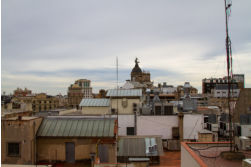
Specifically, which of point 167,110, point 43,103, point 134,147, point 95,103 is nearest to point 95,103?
point 95,103

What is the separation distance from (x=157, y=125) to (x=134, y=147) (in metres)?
9.82

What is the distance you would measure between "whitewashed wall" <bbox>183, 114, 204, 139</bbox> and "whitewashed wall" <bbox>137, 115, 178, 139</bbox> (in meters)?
1.72

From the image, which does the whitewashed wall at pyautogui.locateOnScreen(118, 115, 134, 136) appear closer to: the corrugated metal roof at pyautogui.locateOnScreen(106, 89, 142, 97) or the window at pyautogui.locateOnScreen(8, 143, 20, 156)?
the corrugated metal roof at pyautogui.locateOnScreen(106, 89, 142, 97)

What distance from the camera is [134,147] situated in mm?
23891

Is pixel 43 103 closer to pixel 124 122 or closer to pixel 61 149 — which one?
pixel 124 122

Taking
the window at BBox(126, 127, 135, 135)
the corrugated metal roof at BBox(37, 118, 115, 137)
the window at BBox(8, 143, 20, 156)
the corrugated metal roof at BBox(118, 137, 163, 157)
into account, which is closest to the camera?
the window at BBox(8, 143, 20, 156)

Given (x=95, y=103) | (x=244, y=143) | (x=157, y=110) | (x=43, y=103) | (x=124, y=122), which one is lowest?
(x=43, y=103)

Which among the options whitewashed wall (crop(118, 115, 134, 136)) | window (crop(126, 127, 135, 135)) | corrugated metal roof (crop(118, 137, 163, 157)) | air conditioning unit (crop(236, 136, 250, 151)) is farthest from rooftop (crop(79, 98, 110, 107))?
air conditioning unit (crop(236, 136, 250, 151))

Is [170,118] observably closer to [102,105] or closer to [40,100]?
[102,105]

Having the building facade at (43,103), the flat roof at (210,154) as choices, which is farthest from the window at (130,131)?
the building facade at (43,103)

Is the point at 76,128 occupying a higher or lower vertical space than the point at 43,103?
higher

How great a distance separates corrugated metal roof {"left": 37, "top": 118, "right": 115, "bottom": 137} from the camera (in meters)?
16.8

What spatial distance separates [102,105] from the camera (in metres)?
39.5

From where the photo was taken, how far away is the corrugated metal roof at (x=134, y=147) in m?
23.2
